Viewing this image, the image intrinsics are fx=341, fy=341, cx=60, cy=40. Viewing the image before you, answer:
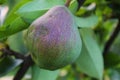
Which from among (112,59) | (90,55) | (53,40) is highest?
(53,40)

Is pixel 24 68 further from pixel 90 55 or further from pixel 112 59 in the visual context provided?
pixel 112 59

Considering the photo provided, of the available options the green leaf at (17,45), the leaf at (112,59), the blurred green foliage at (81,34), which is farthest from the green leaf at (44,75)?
the leaf at (112,59)

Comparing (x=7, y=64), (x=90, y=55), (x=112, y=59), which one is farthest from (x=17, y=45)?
(x=112, y=59)

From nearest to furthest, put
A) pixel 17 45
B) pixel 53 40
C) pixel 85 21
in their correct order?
pixel 53 40
pixel 85 21
pixel 17 45

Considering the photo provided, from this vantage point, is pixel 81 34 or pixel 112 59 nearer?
pixel 81 34

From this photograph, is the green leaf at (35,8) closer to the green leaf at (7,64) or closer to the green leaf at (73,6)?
the green leaf at (73,6)

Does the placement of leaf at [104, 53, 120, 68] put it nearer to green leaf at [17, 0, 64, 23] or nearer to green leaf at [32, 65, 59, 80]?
green leaf at [32, 65, 59, 80]

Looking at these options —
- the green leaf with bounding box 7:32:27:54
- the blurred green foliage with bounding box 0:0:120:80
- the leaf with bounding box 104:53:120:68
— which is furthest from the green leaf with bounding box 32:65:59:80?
the leaf with bounding box 104:53:120:68
